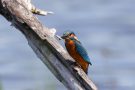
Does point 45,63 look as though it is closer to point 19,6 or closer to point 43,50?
point 43,50

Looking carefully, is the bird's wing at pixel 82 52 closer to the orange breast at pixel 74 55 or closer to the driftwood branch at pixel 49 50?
the orange breast at pixel 74 55

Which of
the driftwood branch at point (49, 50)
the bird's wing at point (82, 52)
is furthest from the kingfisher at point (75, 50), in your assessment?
the driftwood branch at point (49, 50)

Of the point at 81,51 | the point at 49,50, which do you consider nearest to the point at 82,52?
the point at 81,51

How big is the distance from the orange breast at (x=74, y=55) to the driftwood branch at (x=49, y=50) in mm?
165

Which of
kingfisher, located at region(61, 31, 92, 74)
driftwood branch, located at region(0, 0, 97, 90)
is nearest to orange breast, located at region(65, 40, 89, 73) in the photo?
kingfisher, located at region(61, 31, 92, 74)

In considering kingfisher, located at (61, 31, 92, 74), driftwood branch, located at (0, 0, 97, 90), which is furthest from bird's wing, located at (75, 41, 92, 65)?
driftwood branch, located at (0, 0, 97, 90)

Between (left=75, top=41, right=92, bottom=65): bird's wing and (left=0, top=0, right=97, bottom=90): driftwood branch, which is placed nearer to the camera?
(left=0, top=0, right=97, bottom=90): driftwood branch

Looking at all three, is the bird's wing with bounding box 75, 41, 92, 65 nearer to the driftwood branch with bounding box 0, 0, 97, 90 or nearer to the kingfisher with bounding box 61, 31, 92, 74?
the kingfisher with bounding box 61, 31, 92, 74

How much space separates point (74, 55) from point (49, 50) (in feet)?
1.18

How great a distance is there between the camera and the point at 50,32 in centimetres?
492

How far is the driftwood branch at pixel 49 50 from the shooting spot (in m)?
4.81

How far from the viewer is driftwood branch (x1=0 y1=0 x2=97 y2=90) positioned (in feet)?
15.8

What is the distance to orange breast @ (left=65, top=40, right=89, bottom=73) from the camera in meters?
5.10

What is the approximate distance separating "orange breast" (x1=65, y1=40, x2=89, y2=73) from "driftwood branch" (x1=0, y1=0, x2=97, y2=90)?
17 centimetres
